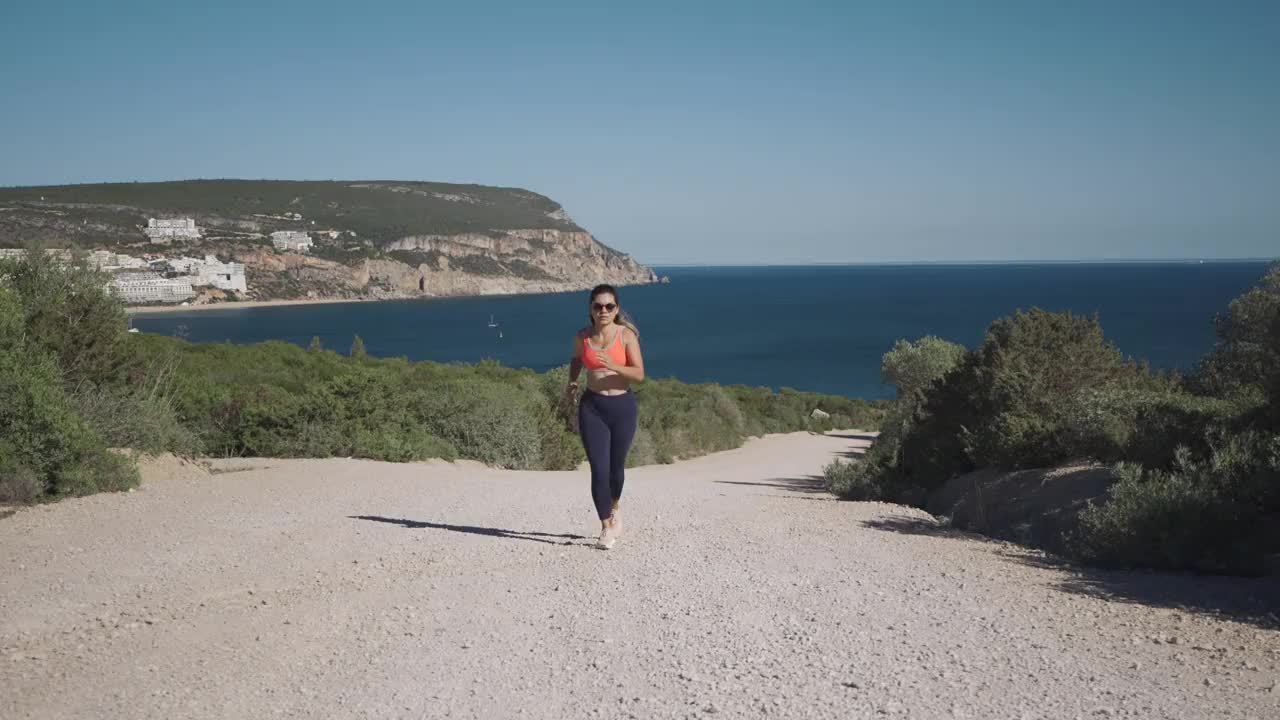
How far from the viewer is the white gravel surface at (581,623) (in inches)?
156

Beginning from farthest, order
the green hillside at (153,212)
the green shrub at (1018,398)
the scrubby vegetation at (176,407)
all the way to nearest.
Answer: the green hillside at (153,212) → the green shrub at (1018,398) → the scrubby vegetation at (176,407)

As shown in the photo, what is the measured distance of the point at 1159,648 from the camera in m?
4.55

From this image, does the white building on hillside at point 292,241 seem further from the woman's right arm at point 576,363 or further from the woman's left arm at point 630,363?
the woman's left arm at point 630,363

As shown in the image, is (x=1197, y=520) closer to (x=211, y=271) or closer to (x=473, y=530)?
(x=473, y=530)

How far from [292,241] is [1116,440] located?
554 feet

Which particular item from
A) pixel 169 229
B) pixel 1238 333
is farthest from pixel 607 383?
pixel 169 229

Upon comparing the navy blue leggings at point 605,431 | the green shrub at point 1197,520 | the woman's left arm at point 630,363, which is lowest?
the green shrub at point 1197,520

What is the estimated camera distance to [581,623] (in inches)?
199

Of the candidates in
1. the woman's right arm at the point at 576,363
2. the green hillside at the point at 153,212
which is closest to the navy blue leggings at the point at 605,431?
the woman's right arm at the point at 576,363

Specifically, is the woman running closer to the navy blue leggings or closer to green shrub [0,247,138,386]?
the navy blue leggings

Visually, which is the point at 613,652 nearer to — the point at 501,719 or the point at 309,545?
the point at 501,719

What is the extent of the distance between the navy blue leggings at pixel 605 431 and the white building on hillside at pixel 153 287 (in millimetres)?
123642

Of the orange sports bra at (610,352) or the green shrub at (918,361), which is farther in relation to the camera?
the green shrub at (918,361)

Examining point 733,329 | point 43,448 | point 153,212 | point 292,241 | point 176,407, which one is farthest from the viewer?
point 292,241
